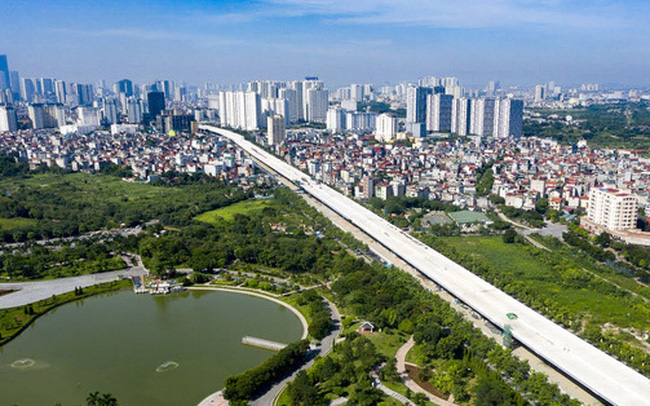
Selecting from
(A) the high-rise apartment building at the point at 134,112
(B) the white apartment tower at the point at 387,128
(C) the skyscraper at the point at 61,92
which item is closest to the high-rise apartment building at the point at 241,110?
(A) the high-rise apartment building at the point at 134,112

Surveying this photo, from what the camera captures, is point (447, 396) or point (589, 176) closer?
point (447, 396)

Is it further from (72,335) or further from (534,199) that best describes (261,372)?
(534,199)

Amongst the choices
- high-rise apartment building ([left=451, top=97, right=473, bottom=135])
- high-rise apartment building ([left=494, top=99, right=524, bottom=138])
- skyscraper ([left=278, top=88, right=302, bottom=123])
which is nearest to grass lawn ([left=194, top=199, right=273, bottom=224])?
high-rise apartment building ([left=494, top=99, right=524, bottom=138])

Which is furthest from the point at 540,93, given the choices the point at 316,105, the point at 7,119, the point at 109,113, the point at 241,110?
the point at 7,119

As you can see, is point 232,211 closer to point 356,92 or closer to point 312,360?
point 312,360

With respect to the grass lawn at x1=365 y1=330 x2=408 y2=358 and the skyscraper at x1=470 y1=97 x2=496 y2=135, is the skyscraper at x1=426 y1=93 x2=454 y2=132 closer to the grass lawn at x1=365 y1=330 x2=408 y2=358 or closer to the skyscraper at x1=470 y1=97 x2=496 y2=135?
the skyscraper at x1=470 y1=97 x2=496 y2=135

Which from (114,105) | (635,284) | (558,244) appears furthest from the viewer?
(114,105)

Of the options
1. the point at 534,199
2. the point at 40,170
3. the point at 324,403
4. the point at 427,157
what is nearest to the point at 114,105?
the point at 40,170
